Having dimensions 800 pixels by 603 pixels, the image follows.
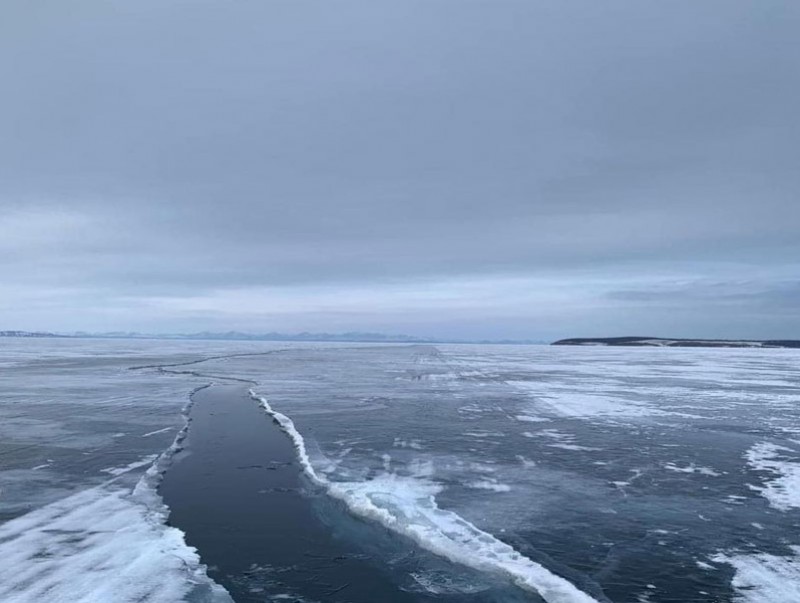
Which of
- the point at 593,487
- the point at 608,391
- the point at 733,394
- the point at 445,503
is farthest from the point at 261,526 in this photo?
the point at 733,394

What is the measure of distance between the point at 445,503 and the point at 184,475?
391 cm

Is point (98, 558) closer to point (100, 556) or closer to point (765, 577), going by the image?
point (100, 556)

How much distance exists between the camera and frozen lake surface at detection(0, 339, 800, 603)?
17.1ft

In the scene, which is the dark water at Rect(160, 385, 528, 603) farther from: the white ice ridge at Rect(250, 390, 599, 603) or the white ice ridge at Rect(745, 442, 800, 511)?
the white ice ridge at Rect(745, 442, 800, 511)

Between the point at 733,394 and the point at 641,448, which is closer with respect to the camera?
the point at 641,448

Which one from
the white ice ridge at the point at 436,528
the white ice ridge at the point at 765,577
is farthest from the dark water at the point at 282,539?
the white ice ridge at the point at 765,577

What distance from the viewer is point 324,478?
8.57 m

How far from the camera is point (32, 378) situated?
78.2ft

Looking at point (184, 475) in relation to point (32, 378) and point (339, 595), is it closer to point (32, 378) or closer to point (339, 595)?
point (339, 595)

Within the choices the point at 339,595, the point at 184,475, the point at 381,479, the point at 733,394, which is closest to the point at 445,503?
the point at 381,479

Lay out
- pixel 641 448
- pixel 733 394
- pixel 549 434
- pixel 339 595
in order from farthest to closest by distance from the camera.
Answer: pixel 733 394 → pixel 549 434 → pixel 641 448 → pixel 339 595

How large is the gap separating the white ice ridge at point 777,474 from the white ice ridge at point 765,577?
1.84m

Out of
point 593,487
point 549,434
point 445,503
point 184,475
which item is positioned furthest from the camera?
point 549,434

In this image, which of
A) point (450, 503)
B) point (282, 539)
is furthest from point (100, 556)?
point (450, 503)
